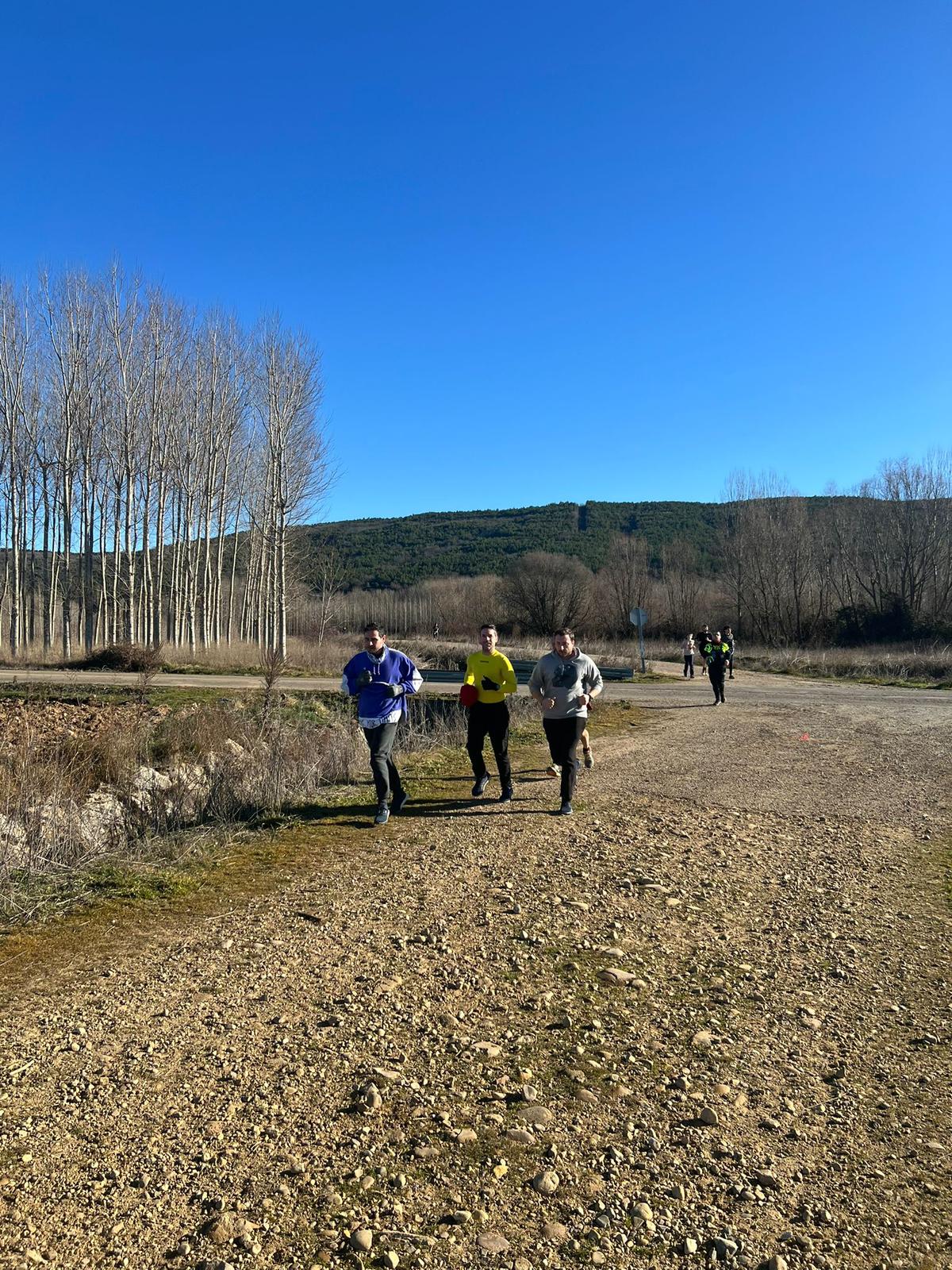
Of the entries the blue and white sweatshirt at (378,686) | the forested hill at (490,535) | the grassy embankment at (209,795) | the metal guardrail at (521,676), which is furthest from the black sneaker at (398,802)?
the forested hill at (490,535)

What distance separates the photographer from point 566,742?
8.59 metres

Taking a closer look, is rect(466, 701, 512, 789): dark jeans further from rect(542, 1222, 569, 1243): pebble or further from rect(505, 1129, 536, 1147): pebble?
rect(542, 1222, 569, 1243): pebble

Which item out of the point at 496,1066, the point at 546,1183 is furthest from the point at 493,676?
the point at 546,1183

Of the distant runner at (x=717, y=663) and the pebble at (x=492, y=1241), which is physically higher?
the distant runner at (x=717, y=663)

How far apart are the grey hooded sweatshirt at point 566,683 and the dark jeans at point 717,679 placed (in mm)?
11930

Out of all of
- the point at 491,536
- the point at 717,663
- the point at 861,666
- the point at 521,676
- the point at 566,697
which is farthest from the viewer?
the point at 491,536

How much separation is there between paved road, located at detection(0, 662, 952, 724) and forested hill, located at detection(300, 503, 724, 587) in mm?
69532

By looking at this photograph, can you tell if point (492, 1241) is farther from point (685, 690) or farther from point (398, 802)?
point (685, 690)

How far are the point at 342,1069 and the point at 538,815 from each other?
4957 mm

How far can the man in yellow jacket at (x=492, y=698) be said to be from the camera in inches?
353

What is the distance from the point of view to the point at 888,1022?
4.37 meters

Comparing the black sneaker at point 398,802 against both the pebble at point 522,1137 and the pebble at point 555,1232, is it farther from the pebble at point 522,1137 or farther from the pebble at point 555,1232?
the pebble at point 555,1232

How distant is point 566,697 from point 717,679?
12.6 metres

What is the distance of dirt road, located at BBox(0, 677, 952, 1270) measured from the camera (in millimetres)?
A: 2826
